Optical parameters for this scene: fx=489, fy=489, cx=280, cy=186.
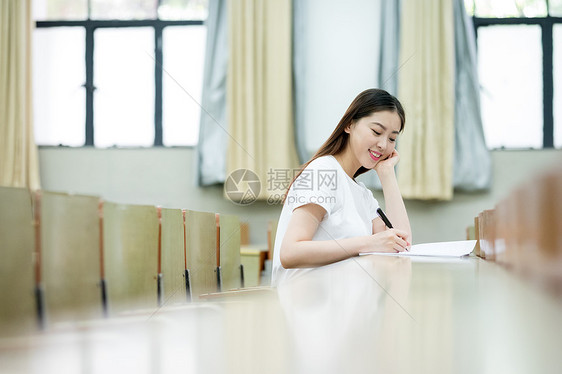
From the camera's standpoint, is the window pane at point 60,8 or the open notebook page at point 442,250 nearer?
the window pane at point 60,8

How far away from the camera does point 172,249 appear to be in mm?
206

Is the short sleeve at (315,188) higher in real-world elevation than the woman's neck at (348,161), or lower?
lower

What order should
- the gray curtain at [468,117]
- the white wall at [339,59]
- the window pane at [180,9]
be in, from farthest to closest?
the white wall at [339,59], the gray curtain at [468,117], the window pane at [180,9]

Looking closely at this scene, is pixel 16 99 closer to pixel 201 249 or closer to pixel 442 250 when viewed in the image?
pixel 201 249

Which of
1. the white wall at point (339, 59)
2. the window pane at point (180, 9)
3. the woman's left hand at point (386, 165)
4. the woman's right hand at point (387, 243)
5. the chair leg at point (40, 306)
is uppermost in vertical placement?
the white wall at point (339, 59)

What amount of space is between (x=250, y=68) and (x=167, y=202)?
125 centimetres

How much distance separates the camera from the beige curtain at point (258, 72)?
1173 millimetres

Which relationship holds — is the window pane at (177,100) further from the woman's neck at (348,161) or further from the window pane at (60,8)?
the woman's neck at (348,161)

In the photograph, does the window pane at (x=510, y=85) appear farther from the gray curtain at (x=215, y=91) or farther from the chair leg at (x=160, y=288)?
the gray curtain at (x=215, y=91)

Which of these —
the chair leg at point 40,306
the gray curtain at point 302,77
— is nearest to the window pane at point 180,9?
the chair leg at point 40,306

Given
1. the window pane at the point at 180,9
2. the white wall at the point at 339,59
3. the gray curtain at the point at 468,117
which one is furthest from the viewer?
the white wall at the point at 339,59

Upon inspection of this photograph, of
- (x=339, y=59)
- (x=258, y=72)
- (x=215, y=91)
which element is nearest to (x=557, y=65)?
(x=339, y=59)

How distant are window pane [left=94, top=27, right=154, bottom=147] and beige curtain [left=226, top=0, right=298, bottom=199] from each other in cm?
86

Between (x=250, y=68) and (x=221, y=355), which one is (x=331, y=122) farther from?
(x=250, y=68)
